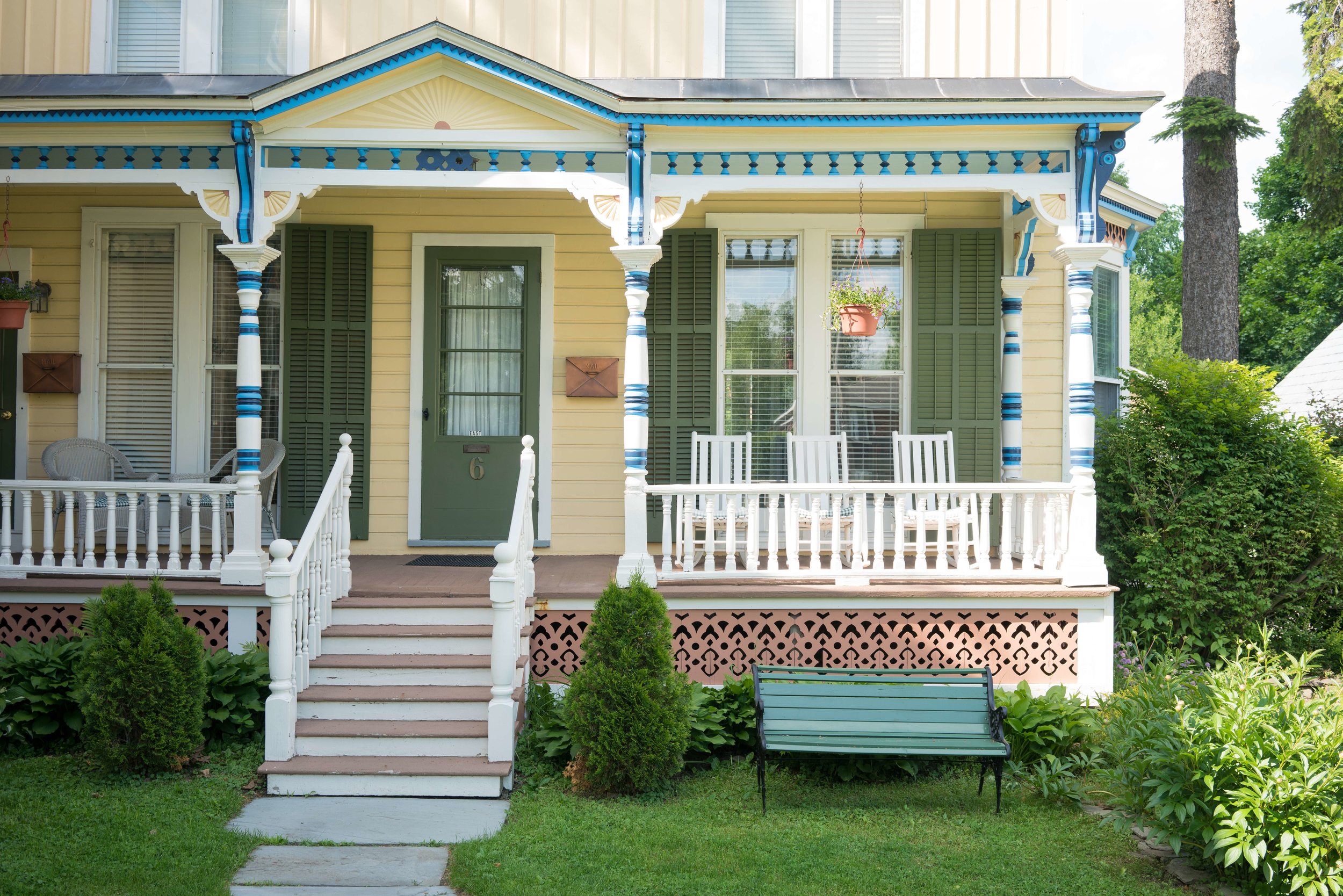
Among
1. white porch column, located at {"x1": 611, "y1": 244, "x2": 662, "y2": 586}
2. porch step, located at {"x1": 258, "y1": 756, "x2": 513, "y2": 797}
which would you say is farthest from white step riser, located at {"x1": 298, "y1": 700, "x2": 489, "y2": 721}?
white porch column, located at {"x1": 611, "y1": 244, "x2": 662, "y2": 586}

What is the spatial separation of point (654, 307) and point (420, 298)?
5.55ft

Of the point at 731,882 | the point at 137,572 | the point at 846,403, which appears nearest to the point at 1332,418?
the point at 846,403

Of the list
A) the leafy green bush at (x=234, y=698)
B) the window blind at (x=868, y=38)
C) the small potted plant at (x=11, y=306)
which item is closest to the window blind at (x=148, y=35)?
the small potted plant at (x=11, y=306)

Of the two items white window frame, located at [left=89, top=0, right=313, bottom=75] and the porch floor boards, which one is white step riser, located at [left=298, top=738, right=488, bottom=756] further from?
white window frame, located at [left=89, top=0, right=313, bottom=75]

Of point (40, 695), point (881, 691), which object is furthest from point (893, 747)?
point (40, 695)

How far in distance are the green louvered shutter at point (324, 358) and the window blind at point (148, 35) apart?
145 centimetres

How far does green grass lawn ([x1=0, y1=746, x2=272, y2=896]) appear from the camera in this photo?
3828 millimetres

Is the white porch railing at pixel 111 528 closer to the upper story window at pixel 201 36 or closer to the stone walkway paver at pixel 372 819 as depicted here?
the stone walkway paver at pixel 372 819

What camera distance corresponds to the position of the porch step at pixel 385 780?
4848 millimetres

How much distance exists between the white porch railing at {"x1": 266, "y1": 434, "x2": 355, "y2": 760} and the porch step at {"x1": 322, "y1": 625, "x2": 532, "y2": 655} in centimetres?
10

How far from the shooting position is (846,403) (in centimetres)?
757

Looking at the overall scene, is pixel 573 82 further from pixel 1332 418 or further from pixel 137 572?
pixel 1332 418

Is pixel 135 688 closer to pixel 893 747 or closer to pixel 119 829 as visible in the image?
pixel 119 829

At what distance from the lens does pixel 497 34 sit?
7234 mm
